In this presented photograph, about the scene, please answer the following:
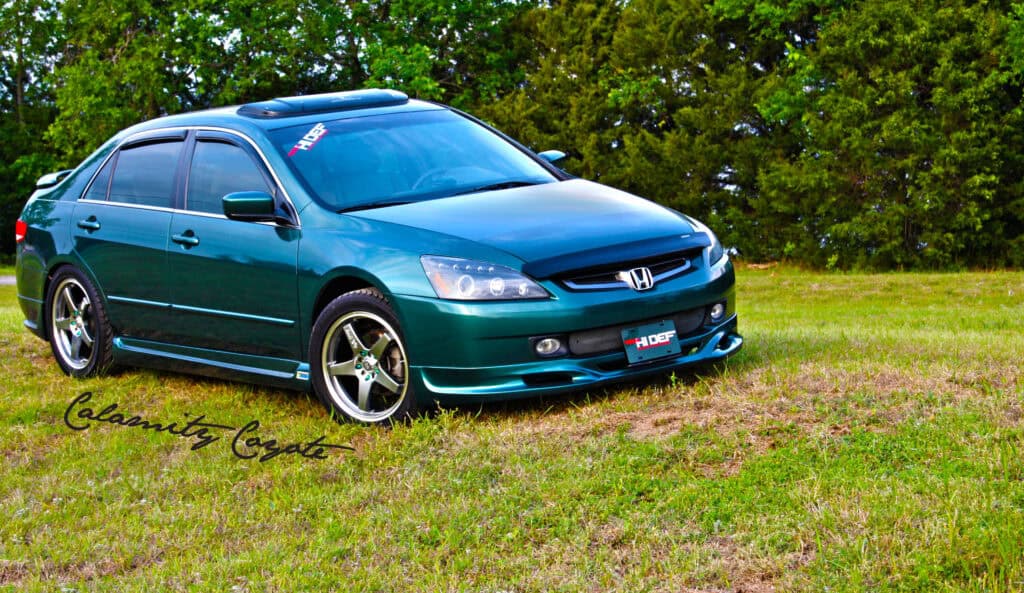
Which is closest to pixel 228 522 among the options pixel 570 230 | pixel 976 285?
pixel 570 230

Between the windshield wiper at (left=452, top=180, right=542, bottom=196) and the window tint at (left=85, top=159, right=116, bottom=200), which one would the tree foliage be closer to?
the windshield wiper at (left=452, top=180, right=542, bottom=196)

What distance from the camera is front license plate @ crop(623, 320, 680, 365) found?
20.9 feet

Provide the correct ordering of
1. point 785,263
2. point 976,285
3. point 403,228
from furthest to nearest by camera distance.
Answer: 1. point 785,263
2. point 976,285
3. point 403,228

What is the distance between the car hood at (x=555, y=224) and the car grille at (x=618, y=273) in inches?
1.9

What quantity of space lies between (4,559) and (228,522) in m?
0.84

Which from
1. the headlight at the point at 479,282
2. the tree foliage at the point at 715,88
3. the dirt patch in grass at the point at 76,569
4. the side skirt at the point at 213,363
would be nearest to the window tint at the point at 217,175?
the side skirt at the point at 213,363

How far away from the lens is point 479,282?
6.17 metres

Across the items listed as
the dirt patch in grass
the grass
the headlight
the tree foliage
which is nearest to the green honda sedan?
the headlight

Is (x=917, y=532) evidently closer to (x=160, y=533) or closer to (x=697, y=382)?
(x=697, y=382)

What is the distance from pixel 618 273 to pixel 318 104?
2490 millimetres

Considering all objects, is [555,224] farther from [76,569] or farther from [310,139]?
[76,569]

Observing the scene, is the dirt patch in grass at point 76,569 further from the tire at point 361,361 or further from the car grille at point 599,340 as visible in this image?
the car grille at point 599,340

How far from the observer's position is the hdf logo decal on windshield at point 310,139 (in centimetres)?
727

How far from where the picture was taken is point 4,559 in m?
4.89
